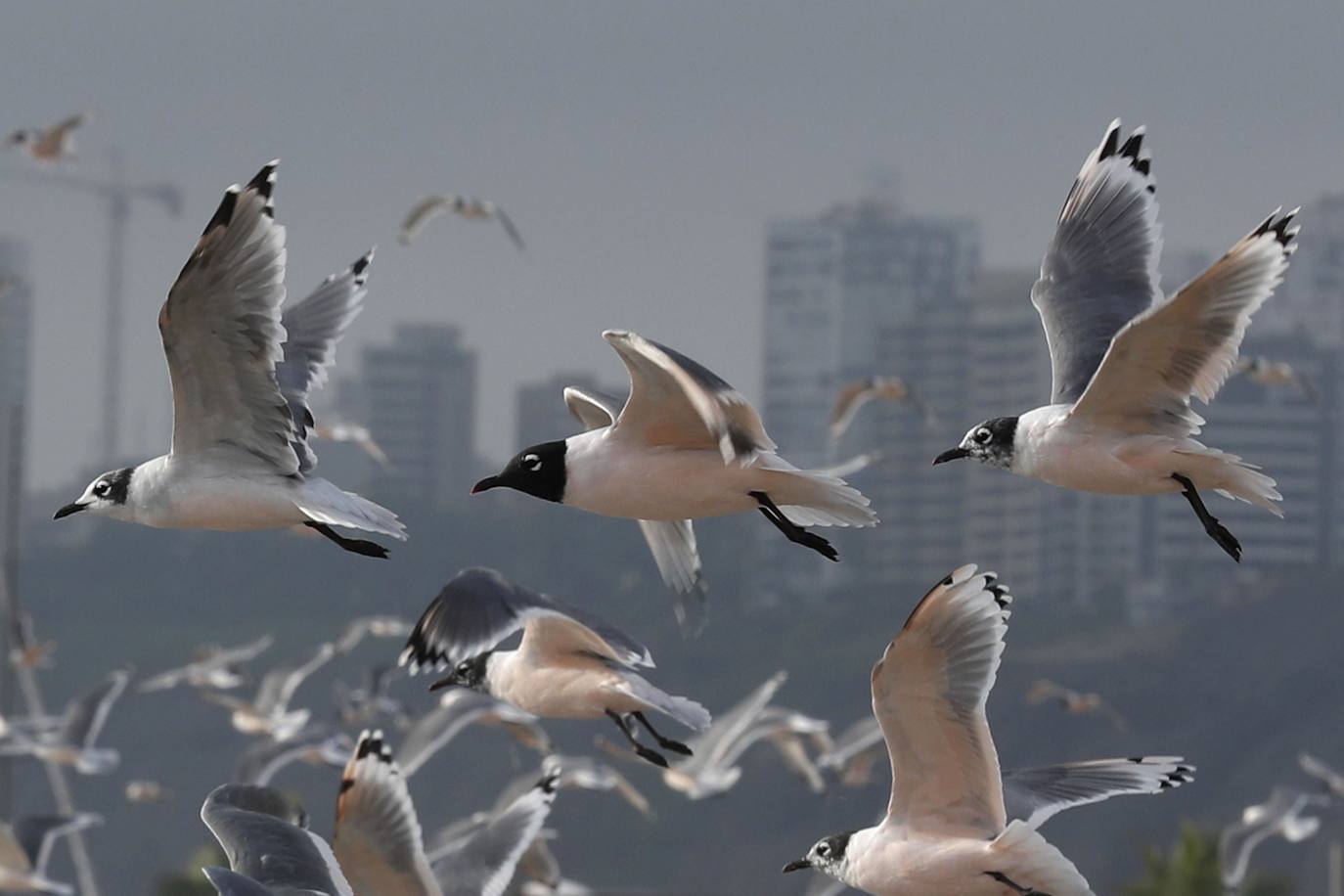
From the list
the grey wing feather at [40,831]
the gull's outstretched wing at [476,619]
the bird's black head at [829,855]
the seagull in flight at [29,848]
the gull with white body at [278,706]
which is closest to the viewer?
the bird's black head at [829,855]

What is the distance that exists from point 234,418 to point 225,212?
586 mm

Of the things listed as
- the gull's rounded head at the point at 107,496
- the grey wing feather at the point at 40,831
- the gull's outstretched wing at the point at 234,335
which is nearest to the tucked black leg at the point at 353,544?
the gull's outstretched wing at the point at 234,335

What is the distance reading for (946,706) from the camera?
5.27 meters

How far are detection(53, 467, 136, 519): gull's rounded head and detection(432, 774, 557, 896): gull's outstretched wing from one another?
1853mm

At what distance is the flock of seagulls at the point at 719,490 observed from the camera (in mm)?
5203

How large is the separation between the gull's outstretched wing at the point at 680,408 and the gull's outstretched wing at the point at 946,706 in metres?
0.52

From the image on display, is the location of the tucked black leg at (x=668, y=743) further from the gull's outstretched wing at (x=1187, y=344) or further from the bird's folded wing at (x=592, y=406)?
the gull's outstretched wing at (x=1187, y=344)

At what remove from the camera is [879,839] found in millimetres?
5598

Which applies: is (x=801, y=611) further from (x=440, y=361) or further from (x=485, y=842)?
(x=485, y=842)

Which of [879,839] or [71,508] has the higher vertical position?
[71,508]

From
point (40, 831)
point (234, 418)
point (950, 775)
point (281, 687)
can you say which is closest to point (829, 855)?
point (950, 775)

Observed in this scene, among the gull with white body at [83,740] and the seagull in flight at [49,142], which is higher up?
the seagull in flight at [49,142]

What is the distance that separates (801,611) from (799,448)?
14.9 ft

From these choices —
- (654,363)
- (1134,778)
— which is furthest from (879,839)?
(654,363)
